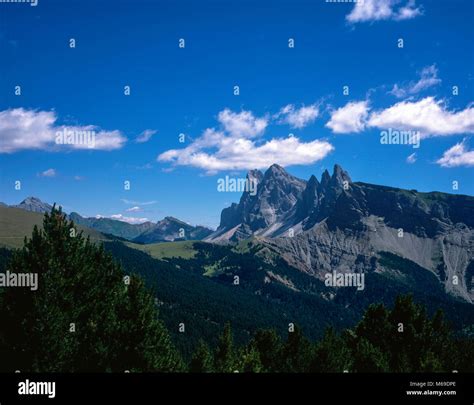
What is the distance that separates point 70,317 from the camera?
30.4 m

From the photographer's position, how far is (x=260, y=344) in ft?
208

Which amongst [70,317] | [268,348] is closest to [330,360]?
[268,348]

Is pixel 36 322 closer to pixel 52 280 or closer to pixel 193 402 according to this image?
pixel 52 280

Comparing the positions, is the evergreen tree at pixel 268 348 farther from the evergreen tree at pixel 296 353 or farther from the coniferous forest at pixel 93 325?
the coniferous forest at pixel 93 325

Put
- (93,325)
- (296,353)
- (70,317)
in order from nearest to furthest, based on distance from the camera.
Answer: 1. (70,317)
2. (93,325)
3. (296,353)

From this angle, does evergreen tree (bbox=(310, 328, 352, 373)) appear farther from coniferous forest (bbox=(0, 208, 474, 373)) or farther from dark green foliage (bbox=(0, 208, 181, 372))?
dark green foliage (bbox=(0, 208, 181, 372))

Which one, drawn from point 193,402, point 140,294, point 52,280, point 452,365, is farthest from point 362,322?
point 193,402

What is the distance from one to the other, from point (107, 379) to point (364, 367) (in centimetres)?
3511

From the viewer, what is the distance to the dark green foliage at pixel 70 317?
85.0ft

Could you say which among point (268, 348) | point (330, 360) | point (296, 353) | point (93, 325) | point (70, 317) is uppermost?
point (70, 317)

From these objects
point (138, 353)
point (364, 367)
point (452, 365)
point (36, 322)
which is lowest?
point (452, 365)

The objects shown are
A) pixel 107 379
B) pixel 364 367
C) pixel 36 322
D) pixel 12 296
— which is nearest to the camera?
pixel 107 379

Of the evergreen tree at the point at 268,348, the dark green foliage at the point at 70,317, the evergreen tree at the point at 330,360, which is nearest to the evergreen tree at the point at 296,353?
the evergreen tree at the point at 268,348

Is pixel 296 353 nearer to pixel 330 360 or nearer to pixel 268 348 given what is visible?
pixel 268 348
